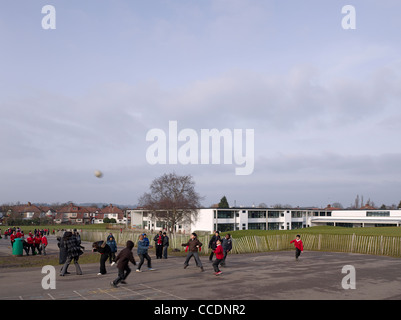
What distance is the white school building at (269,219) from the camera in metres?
71.6

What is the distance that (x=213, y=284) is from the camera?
14055 mm

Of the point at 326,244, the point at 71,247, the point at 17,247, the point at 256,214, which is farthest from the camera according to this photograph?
the point at 256,214

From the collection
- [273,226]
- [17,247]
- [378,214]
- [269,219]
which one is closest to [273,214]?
[269,219]

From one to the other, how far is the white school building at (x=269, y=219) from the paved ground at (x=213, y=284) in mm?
49144

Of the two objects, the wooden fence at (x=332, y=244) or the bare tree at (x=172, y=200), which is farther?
the bare tree at (x=172, y=200)

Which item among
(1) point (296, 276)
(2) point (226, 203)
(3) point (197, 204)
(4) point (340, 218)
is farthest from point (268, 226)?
(1) point (296, 276)

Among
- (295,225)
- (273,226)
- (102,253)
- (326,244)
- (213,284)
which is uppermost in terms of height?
(102,253)

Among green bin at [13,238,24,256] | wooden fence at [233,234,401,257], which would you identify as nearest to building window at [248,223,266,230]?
wooden fence at [233,234,401,257]

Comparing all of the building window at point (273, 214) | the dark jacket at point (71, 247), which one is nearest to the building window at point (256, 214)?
the building window at point (273, 214)

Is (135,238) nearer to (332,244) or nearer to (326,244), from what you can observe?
(326,244)

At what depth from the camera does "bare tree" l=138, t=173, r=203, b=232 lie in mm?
60844

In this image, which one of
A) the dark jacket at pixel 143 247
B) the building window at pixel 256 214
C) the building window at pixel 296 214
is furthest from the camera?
the building window at pixel 296 214

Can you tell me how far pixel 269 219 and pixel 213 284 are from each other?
67141 mm

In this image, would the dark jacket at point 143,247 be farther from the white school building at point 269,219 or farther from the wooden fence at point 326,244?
the white school building at point 269,219
